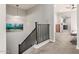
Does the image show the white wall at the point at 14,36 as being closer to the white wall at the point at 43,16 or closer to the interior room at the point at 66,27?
the white wall at the point at 43,16

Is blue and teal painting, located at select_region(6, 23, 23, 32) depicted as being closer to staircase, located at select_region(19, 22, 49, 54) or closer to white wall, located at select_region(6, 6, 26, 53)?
white wall, located at select_region(6, 6, 26, 53)

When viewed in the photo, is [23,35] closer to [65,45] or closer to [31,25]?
[31,25]

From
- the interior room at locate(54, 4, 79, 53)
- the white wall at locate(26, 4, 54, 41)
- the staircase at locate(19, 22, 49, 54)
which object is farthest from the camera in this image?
the staircase at locate(19, 22, 49, 54)

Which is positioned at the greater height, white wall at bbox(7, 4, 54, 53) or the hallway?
white wall at bbox(7, 4, 54, 53)

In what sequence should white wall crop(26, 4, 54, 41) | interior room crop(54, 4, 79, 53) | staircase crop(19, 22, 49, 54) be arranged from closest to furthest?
interior room crop(54, 4, 79, 53) → white wall crop(26, 4, 54, 41) → staircase crop(19, 22, 49, 54)

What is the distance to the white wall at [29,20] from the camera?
1997mm

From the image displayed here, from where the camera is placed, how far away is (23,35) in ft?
7.25

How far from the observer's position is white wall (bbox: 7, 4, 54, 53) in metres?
2.00

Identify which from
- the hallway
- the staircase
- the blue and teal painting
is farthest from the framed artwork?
the hallway

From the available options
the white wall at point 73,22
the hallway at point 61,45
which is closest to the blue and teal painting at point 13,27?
the hallway at point 61,45

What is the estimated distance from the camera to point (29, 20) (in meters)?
2.25

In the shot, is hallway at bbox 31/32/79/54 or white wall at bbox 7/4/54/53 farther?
hallway at bbox 31/32/79/54

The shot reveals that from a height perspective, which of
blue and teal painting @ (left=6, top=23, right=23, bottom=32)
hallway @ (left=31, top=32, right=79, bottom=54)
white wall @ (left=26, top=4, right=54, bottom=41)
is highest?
white wall @ (left=26, top=4, right=54, bottom=41)
